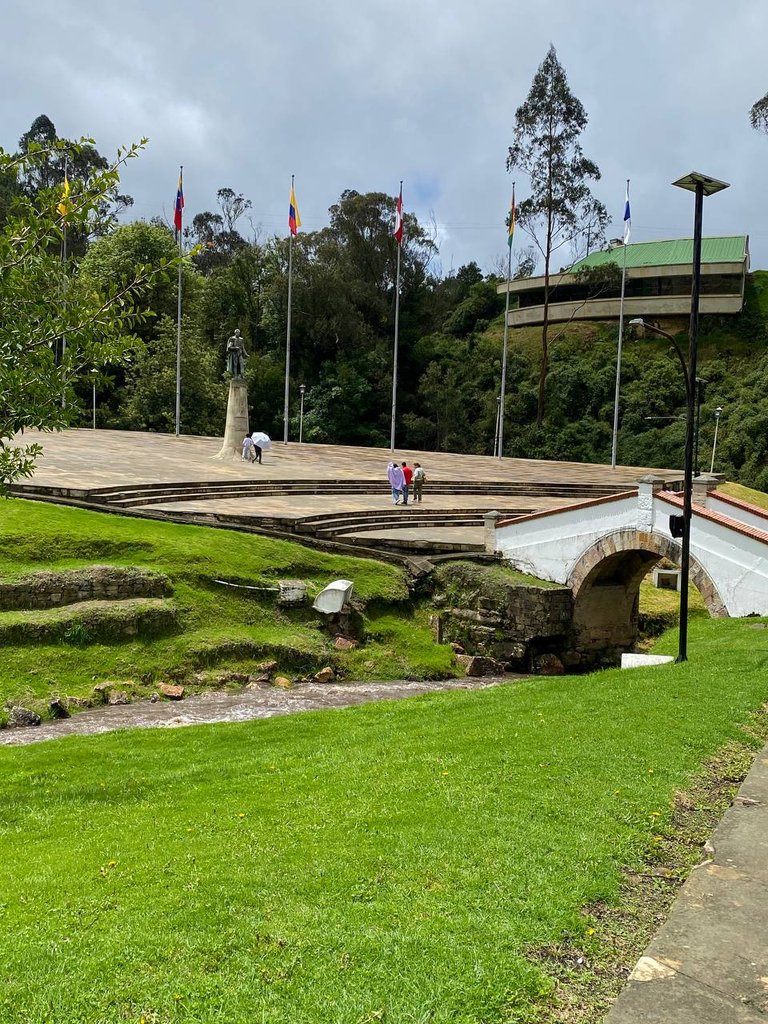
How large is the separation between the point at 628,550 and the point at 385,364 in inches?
1416

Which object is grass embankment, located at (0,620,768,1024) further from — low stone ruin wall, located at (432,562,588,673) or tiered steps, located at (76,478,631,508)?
tiered steps, located at (76,478,631,508)

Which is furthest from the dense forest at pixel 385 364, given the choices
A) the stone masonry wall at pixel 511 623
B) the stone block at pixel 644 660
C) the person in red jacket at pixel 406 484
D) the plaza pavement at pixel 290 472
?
the stone block at pixel 644 660

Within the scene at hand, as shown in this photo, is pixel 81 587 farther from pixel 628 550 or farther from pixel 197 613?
pixel 628 550

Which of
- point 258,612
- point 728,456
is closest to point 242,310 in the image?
point 728,456

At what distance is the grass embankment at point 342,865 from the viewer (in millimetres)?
3432

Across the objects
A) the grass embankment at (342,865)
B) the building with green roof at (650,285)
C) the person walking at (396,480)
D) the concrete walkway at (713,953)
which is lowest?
the grass embankment at (342,865)

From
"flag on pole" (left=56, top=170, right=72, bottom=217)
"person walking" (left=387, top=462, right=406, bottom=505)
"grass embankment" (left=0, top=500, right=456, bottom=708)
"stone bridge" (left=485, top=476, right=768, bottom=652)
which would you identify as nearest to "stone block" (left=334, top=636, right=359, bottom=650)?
"grass embankment" (left=0, top=500, right=456, bottom=708)

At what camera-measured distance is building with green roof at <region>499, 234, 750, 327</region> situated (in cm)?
5306

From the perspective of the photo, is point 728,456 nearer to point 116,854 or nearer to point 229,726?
point 229,726

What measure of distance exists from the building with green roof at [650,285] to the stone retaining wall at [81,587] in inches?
1634

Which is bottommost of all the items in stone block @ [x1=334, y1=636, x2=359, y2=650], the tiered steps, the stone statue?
stone block @ [x1=334, y1=636, x2=359, y2=650]

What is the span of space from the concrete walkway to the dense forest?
40.3m

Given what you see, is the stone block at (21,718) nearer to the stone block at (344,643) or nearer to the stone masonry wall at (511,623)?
the stone block at (344,643)

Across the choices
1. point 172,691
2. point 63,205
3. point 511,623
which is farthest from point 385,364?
point 63,205
